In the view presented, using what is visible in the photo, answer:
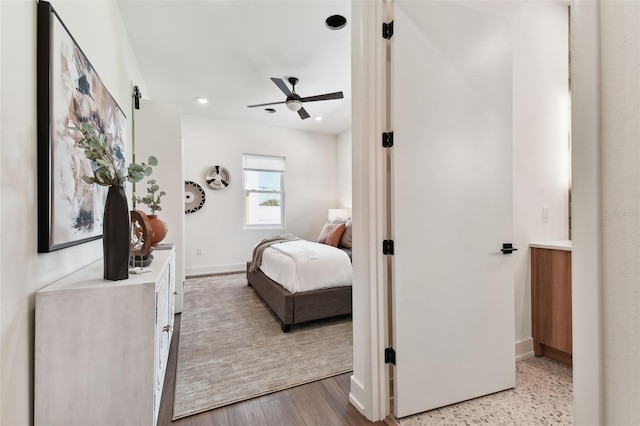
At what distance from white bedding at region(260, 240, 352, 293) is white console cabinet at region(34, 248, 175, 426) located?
1.61 m

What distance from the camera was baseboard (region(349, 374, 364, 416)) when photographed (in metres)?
1.59

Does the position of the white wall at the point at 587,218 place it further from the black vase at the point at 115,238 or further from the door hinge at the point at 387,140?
the black vase at the point at 115,238

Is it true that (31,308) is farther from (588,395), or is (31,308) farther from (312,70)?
(312,70)

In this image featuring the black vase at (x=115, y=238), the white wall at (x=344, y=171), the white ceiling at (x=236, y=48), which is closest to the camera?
the black vase at (x=115, y=238)

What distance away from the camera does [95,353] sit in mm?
1072

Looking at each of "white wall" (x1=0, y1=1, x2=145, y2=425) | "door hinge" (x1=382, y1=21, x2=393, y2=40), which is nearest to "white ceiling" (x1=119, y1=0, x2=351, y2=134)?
"door hinge" (x1=382, y1=21, x2=393, y2=40)

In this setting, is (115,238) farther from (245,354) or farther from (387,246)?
(245,354)

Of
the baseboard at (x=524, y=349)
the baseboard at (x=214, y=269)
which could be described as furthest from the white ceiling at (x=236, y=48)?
the baseboard at (x=524, y=349)

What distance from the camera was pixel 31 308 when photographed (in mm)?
1022

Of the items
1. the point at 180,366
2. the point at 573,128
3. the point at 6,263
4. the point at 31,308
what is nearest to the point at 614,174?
the point at 573,128

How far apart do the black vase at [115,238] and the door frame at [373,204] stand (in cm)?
116

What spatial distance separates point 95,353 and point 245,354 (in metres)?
1.33

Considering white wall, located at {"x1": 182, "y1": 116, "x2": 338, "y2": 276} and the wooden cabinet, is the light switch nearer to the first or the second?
the wooden cabinet

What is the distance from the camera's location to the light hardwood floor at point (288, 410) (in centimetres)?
153
